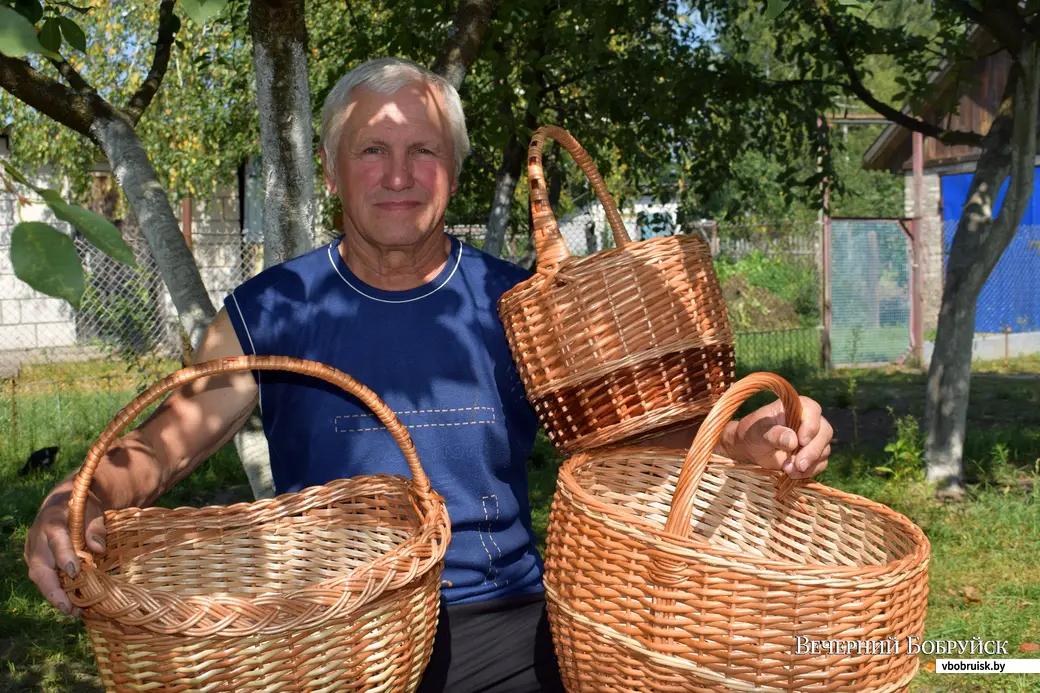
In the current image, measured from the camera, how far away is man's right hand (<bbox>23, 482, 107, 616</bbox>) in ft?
4.83

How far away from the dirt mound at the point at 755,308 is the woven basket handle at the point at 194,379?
1287 cm

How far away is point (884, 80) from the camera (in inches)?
1813

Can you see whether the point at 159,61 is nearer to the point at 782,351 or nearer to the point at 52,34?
the point at 52,34

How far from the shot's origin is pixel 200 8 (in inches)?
42.2

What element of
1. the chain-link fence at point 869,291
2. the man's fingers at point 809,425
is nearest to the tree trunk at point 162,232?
the man's fingers at point 809,425

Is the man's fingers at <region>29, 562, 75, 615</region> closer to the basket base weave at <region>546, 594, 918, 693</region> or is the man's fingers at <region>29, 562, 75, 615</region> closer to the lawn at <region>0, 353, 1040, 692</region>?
the basket base weave at <region>546, 594, 918, 693</region>

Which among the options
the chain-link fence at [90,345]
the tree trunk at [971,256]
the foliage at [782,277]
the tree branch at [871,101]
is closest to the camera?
the tree trunk at [971,256]

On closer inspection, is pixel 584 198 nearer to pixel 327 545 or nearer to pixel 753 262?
pixel 753 262

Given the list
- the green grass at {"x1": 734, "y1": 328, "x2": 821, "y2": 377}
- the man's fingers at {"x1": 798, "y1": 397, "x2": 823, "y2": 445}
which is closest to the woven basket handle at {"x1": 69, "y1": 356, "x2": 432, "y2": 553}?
the man's fingers at {"x1": 798, "y1": 397, "x2": 823, "y2": 445}

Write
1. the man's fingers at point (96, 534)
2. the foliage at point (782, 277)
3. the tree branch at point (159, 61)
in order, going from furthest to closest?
the foliage at point (782, 277) < the tree branch at point (159, 61) < the man's fingers at point (96, 534)

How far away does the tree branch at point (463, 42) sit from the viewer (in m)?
3.08

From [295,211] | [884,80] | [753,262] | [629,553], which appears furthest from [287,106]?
[884,80]

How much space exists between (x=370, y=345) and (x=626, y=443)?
56 cm

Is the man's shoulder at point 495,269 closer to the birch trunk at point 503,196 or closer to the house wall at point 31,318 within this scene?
the birch trunk at point 503,196
